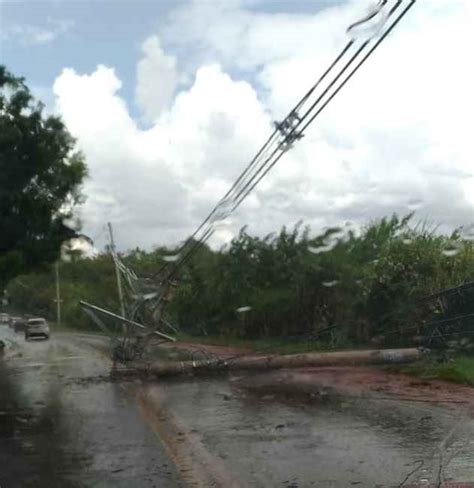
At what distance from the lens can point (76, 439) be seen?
11.0 m

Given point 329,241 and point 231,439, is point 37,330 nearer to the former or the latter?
point 329,241

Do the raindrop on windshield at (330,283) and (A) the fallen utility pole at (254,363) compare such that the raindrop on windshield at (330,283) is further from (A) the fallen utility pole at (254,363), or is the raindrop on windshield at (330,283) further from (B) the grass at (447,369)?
(B) the grass at (447,369)

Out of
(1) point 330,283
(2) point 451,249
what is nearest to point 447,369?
(2) point 451,249

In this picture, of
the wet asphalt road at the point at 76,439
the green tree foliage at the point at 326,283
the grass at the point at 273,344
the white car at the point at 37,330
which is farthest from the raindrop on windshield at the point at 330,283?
the white car at the point at 37,330

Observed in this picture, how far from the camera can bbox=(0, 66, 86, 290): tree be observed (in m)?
19.8

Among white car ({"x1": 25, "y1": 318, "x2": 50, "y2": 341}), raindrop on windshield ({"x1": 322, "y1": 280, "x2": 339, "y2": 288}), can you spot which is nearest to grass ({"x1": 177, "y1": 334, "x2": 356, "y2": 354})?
raindrop on windshield ({"x1": 322, "y1": 280, "x2": 339, "y2": 288})

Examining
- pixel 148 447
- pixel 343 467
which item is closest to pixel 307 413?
pixel 148 447

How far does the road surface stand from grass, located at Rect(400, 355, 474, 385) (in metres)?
2.17

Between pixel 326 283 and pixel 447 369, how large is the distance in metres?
14.7

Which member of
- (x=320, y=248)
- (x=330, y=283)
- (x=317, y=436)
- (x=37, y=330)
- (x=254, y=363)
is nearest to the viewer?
(x=317, y=436)

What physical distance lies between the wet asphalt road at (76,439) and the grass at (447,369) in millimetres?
5934

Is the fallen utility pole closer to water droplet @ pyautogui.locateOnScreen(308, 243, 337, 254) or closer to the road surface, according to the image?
the road surface

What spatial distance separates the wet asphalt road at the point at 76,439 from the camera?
8477 mm

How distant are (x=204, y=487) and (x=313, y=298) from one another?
79.0 feet
